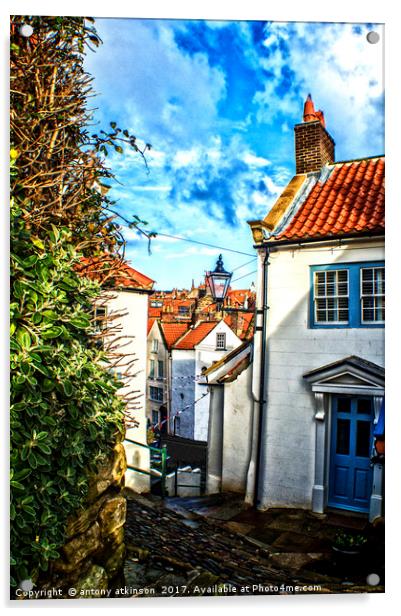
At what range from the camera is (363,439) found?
10.7 feet

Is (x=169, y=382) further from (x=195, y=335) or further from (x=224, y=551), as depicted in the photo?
(x=224, y=551)

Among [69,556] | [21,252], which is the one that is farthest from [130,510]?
[21,252]

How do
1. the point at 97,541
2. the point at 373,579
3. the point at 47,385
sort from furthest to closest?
the point at 373,579
the point at 97,541
the point at 47,385

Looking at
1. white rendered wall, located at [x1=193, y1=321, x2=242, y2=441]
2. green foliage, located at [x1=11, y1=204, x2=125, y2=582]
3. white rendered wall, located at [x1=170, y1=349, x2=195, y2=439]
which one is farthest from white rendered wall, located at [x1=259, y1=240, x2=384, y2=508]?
green foliage, located at [x1=11, y1=204, x2=125, y2=582]

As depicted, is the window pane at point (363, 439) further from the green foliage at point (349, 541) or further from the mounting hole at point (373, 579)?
the mounting hole at point (373, 579)

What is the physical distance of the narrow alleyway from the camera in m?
3.07

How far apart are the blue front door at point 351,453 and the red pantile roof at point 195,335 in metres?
0.91

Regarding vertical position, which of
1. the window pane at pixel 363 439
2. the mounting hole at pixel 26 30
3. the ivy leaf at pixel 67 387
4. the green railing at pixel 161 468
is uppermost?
the mounting hole at pixel 26 30

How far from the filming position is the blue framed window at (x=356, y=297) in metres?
3.23

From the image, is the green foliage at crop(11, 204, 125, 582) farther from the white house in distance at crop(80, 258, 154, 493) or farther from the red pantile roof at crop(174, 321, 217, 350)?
the red pantile roof at crop(174, 321, 217, 350)

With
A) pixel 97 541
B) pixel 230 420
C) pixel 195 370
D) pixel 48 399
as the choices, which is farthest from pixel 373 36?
pixel 97 541

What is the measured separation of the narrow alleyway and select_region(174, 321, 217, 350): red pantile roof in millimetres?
993

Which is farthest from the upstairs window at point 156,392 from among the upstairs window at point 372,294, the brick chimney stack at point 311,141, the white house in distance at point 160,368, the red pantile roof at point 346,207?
the brick chimney stack at point 311,141

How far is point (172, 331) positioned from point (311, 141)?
1480 millimetres
